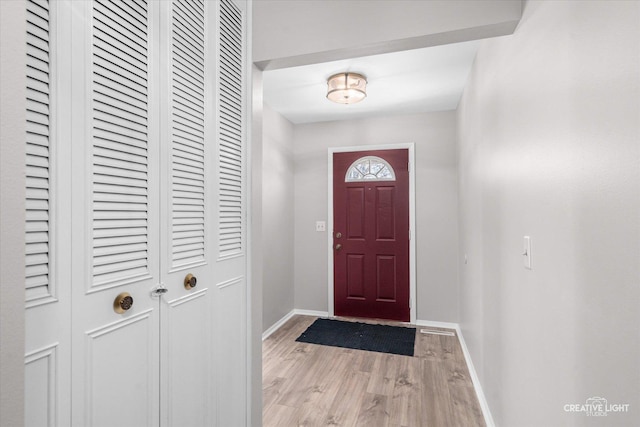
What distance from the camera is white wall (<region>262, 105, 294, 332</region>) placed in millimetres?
3506

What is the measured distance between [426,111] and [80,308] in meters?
3.70

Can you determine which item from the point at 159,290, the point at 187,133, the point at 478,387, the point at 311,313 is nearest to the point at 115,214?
the point at 159,290

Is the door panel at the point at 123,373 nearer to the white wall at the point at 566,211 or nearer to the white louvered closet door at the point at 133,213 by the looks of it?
the white louvered closet door at the point at 133,213

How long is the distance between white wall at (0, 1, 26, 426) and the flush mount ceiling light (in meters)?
2.43

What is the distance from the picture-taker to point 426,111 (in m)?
3.78

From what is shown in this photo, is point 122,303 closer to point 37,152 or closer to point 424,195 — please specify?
point 37,152

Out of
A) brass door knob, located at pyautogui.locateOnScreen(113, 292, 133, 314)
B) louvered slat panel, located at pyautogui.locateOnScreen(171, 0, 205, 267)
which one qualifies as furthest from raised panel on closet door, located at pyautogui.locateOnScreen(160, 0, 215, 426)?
brass door knob, located at pyautogui.locateOnScreen(113, 292, 133, 314)

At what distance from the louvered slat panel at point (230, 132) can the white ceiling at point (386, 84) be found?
1.25 meters

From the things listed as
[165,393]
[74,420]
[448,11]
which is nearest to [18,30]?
[74,420]

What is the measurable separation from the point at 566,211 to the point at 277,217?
300cm

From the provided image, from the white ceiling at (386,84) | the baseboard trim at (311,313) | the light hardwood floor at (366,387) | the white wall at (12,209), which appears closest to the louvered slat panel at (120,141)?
the white wall at (12,209)

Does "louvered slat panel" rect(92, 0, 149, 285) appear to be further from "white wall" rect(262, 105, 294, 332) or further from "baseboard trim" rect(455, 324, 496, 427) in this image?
"white wall" rect(262, 105, 294, 332)

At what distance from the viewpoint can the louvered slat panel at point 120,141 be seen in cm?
88

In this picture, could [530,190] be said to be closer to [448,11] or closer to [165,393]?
[448,11]
